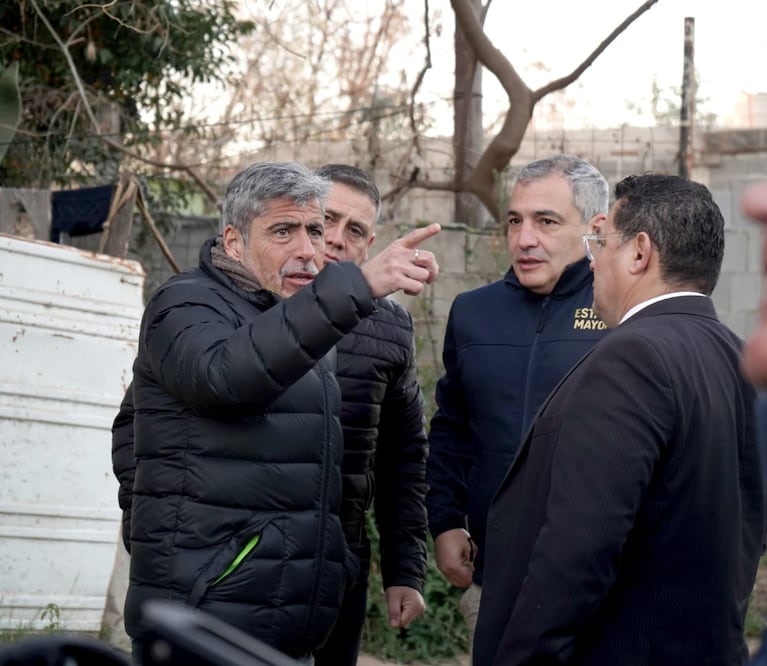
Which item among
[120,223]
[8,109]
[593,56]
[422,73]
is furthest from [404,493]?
[422,73]

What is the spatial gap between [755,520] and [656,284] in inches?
22.4

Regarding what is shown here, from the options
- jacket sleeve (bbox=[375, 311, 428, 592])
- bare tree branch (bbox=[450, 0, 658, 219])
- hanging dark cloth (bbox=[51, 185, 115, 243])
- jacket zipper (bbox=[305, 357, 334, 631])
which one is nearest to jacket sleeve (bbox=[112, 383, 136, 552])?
jacket zipper (bbox=[305, 357, 334, 631])

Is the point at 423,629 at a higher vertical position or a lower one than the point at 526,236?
lower

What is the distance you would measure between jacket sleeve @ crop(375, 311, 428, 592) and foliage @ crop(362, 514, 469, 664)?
2.52m

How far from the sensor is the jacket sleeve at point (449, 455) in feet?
13.4

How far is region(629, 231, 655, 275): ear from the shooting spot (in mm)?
2803

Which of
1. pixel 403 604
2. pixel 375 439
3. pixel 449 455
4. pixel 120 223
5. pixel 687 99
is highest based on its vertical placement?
pixel 687 99

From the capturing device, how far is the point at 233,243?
3307mm

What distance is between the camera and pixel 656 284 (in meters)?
2.81

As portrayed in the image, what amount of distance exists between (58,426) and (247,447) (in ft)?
10.1

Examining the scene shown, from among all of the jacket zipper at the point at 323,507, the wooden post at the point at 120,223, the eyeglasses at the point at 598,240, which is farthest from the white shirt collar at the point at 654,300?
the wooden post at the point at 120,223

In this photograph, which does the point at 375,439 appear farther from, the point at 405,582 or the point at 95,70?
the point at 95,70

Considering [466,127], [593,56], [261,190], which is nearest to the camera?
[261,190]

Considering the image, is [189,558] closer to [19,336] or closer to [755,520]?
[755,520]
